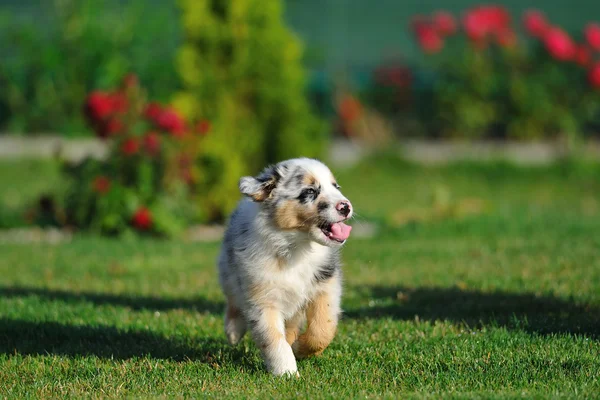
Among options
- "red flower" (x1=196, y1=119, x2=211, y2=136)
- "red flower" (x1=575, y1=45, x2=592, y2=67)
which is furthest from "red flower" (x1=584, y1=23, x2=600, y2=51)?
"red flower" (x1=196, y1=119, x2=211, y2=136)

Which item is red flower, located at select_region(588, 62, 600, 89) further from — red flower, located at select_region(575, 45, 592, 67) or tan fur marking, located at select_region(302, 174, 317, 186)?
tan fur marking, located at select_region(302, 174, 317, 186)

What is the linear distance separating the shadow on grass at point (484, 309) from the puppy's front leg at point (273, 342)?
1.41 meters

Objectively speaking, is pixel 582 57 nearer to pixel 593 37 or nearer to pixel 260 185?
pixel 593 37

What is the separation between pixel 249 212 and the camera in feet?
16.2

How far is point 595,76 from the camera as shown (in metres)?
13.7

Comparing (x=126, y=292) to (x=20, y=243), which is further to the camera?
(x=20, y=243)

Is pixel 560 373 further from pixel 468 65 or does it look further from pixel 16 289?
pixel 468 65

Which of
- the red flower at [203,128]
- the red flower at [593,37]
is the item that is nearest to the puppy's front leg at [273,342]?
the red flower at [203,128]

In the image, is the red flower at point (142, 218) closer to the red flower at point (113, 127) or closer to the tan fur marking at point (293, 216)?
the red flower at point (113, 127)

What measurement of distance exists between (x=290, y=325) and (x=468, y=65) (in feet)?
33.3

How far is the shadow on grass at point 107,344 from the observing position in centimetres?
508

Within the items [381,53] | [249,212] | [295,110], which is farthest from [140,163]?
[381,53]

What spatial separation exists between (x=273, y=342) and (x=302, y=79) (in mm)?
7284

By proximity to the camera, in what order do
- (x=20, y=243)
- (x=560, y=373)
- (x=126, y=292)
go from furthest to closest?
1. (x=20, y=243)
2. (x=126, y=292)
3. (x=560, y=373)
